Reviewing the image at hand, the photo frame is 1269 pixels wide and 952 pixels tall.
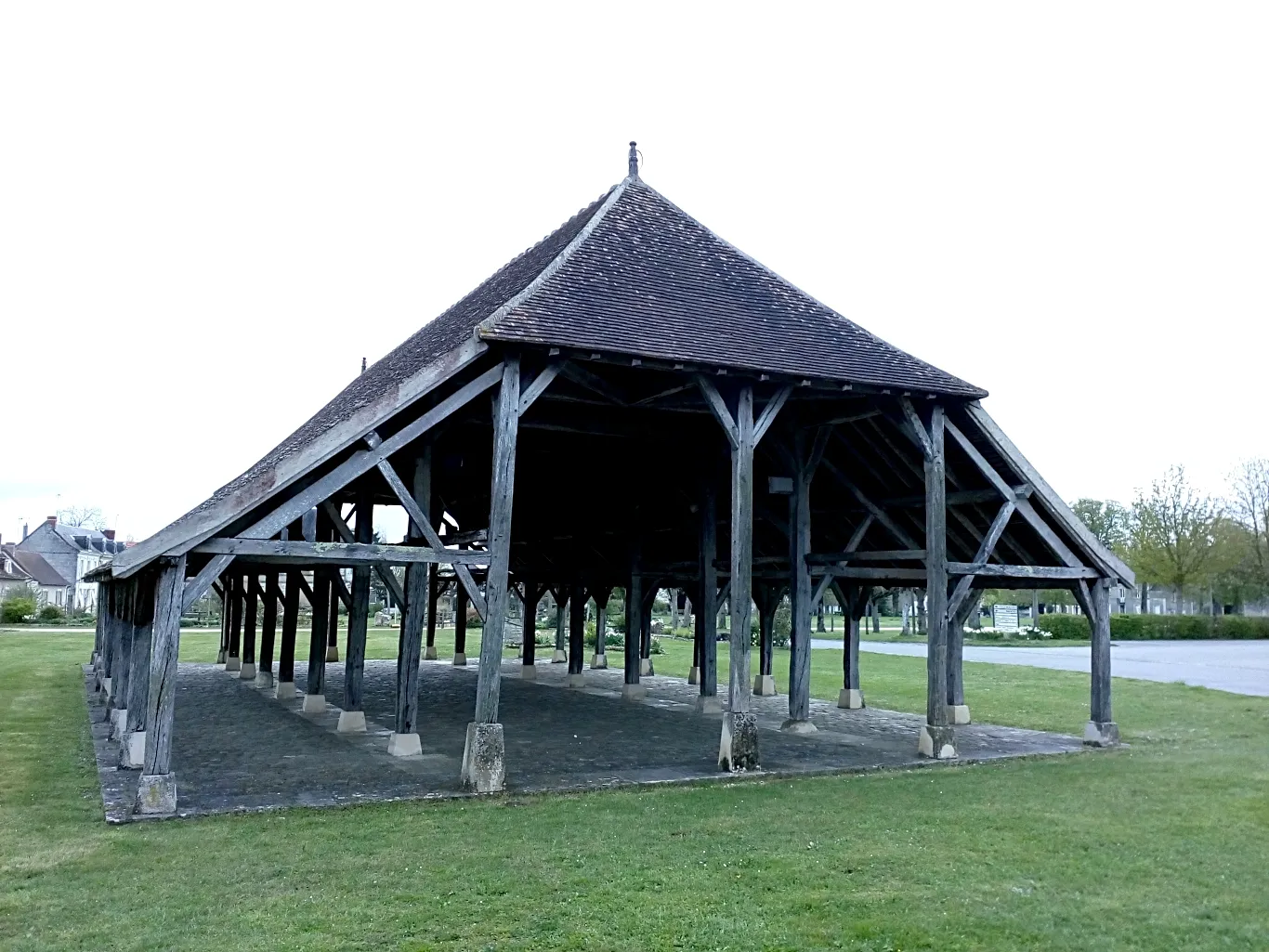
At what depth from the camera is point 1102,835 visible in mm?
7285

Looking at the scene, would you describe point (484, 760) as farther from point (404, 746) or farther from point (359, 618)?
point (359, 618)

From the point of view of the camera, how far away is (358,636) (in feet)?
39.6

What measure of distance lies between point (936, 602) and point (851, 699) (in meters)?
5.06

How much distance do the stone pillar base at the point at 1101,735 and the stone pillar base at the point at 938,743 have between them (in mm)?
2273

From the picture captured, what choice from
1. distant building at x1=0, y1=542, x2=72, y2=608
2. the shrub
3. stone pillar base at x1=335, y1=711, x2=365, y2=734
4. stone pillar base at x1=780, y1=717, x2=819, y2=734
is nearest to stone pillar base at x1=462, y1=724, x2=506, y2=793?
stone pillar base at x1=335, y1=711, x2=365, y2=734

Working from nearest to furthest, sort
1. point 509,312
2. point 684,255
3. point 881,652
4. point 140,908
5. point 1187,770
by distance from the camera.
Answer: point 140,908, point 509,312, point 1187,770, point 684,255, point 881,652

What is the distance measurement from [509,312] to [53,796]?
5619 mm

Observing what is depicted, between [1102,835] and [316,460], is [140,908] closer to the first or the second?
[316,460]

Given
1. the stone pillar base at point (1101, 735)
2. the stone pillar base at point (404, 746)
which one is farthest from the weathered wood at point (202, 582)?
the stone pillar base at point (1101, 735)

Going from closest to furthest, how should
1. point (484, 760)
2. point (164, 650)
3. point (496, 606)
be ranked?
point (164, 650), point (484, 760), point (496, 606)

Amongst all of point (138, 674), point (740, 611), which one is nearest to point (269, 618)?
point (138, 674)

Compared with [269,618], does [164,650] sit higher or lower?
higher

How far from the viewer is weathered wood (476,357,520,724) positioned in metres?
8.77

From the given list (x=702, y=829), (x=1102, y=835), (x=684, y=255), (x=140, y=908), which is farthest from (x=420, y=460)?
(x=1102, y=835)
